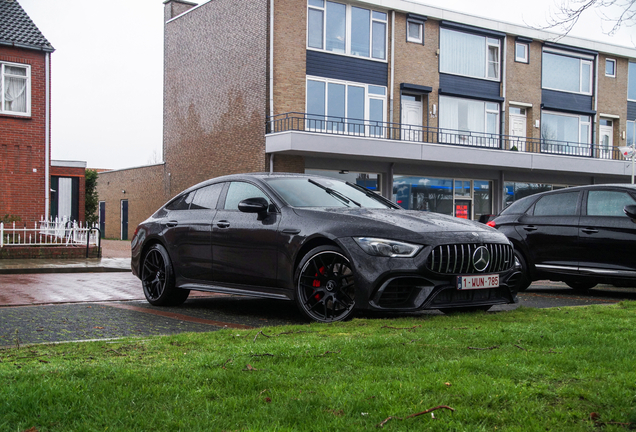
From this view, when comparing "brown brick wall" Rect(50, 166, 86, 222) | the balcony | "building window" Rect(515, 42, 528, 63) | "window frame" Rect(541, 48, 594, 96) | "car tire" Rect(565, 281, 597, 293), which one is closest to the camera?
"car tire" Rect(565, 281, 597, 293)

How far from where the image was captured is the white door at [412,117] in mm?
29050

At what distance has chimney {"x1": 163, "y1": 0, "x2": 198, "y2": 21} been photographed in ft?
108

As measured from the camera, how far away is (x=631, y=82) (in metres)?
36.8

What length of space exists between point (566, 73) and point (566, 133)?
298cm

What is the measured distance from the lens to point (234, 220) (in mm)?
7617

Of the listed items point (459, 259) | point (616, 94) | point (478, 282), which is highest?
point (616, 94)

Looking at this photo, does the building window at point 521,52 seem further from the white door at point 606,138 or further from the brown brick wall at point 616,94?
the white door at point 606,138

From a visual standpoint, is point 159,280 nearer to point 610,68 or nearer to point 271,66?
point 271,66

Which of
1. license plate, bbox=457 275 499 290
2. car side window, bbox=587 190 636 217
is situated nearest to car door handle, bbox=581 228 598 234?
car side window, bbox=587 190 636 217

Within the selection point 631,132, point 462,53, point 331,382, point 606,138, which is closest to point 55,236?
point 331,382

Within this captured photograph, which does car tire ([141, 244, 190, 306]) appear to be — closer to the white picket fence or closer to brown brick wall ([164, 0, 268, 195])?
the white picket fence

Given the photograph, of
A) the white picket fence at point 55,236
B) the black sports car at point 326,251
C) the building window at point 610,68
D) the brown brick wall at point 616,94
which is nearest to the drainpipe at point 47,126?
the white picket fence at point 55,236

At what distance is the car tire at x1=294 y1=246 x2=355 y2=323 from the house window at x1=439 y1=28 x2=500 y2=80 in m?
25.1

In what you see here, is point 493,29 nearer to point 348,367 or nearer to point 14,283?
point 14,283
